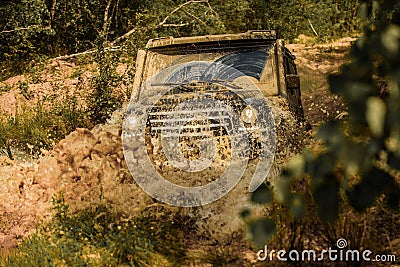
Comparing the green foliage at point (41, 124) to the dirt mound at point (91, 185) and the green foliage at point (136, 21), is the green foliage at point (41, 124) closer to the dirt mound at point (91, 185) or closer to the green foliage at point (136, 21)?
the dirt mound at point (91, 185)

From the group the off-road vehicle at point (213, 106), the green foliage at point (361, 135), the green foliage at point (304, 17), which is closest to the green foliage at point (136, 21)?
the green foliage at point (304, 17)

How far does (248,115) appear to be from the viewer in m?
5.82

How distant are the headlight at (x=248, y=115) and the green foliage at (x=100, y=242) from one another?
1.52m

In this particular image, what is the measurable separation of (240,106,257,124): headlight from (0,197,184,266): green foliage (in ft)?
4.97

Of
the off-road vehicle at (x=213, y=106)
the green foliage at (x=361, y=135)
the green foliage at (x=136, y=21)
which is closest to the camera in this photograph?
the green foliage at (x=361, y=135)

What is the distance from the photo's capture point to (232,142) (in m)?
5.58

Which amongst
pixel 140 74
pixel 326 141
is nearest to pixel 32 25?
pixel 140 74

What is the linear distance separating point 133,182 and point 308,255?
5.61ft

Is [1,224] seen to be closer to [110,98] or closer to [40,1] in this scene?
[110,98]

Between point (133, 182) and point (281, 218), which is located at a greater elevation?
point (133, 182)

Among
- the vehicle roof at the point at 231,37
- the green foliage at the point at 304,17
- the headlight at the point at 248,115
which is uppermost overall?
the green foliage at the point at 304,17

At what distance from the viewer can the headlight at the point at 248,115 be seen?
5.78 metres

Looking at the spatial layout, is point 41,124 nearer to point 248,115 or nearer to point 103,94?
point 103,94

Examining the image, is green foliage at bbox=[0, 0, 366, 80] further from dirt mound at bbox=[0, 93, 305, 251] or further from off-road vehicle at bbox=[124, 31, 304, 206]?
dirt mound at bbox=[0, 93, 305, 251]
